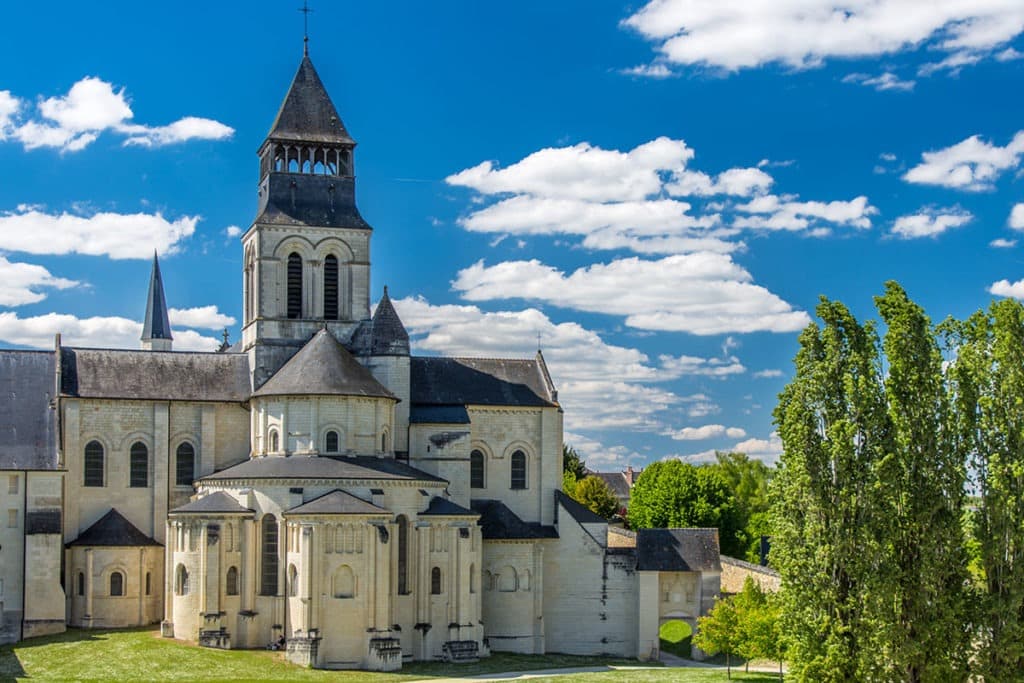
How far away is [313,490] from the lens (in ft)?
182

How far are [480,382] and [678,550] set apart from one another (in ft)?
42.3

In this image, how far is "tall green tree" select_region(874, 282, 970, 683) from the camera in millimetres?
36125

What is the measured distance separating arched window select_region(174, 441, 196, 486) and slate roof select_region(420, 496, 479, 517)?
38.7 ft

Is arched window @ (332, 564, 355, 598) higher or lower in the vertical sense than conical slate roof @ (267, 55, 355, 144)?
lower

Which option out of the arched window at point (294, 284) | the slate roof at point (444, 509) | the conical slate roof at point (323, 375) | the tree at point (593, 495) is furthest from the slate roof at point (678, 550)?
the tree at point (593, 495)

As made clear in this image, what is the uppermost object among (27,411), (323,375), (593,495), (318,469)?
(323,375)

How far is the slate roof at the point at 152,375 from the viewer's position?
61250 millimetres

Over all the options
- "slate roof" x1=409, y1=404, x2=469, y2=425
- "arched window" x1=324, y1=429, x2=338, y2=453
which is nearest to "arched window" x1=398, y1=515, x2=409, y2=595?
"arched window" x1=324, y1=429, x2=338, y2=453

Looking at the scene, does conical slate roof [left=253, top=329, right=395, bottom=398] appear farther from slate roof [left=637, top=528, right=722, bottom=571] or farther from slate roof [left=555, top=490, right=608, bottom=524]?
slate roof [left=637, top=528, right=722, bottom=571]

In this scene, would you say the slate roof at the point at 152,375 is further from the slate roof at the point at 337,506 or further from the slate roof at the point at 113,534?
the slate roof at the point at 337,506

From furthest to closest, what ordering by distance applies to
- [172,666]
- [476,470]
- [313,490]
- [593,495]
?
1. [593,495]
2. [476,470]
3. [313,490]
4. [172,666]

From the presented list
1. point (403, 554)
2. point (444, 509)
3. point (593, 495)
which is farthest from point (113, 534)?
point (593, 495)

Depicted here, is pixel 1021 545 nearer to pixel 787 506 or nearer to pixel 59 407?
pixel 787 506

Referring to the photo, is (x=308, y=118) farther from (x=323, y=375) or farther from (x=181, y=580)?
(x=181, y=580)
